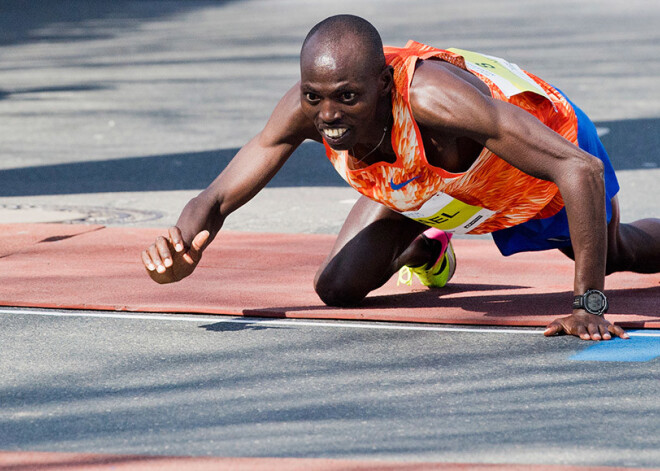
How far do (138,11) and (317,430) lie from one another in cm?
2571

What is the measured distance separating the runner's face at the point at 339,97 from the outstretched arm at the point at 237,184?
0.41 metres

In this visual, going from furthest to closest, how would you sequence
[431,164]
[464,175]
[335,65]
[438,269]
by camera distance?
[438,269] < [464,175] < [431,164] < [335,65]

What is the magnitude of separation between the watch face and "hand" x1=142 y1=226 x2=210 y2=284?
1.36 m

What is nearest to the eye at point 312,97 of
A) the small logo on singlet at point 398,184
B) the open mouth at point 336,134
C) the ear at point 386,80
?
the open mouth at point 336,134

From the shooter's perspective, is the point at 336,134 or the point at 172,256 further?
the point at 172,256

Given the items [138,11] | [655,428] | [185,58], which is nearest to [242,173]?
[655,428]

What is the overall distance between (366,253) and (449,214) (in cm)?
48

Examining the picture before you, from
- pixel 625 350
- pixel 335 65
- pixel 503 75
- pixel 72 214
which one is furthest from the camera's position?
pixel 72 214

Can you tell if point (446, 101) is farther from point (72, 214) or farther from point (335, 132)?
point (72, 214)

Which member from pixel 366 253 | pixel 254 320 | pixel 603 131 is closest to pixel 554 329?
pixel 366 253

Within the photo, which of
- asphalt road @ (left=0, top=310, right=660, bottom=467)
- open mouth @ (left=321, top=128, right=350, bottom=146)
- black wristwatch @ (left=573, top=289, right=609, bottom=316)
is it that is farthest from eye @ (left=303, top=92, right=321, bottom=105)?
black wristwatch @ (left=573, top=289, right=609, bottom=316)

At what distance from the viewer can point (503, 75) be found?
4824 mm

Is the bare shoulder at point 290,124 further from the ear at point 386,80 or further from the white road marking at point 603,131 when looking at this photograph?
the white road marking at point 603,131

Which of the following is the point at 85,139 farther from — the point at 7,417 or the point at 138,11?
the point at 138,11
